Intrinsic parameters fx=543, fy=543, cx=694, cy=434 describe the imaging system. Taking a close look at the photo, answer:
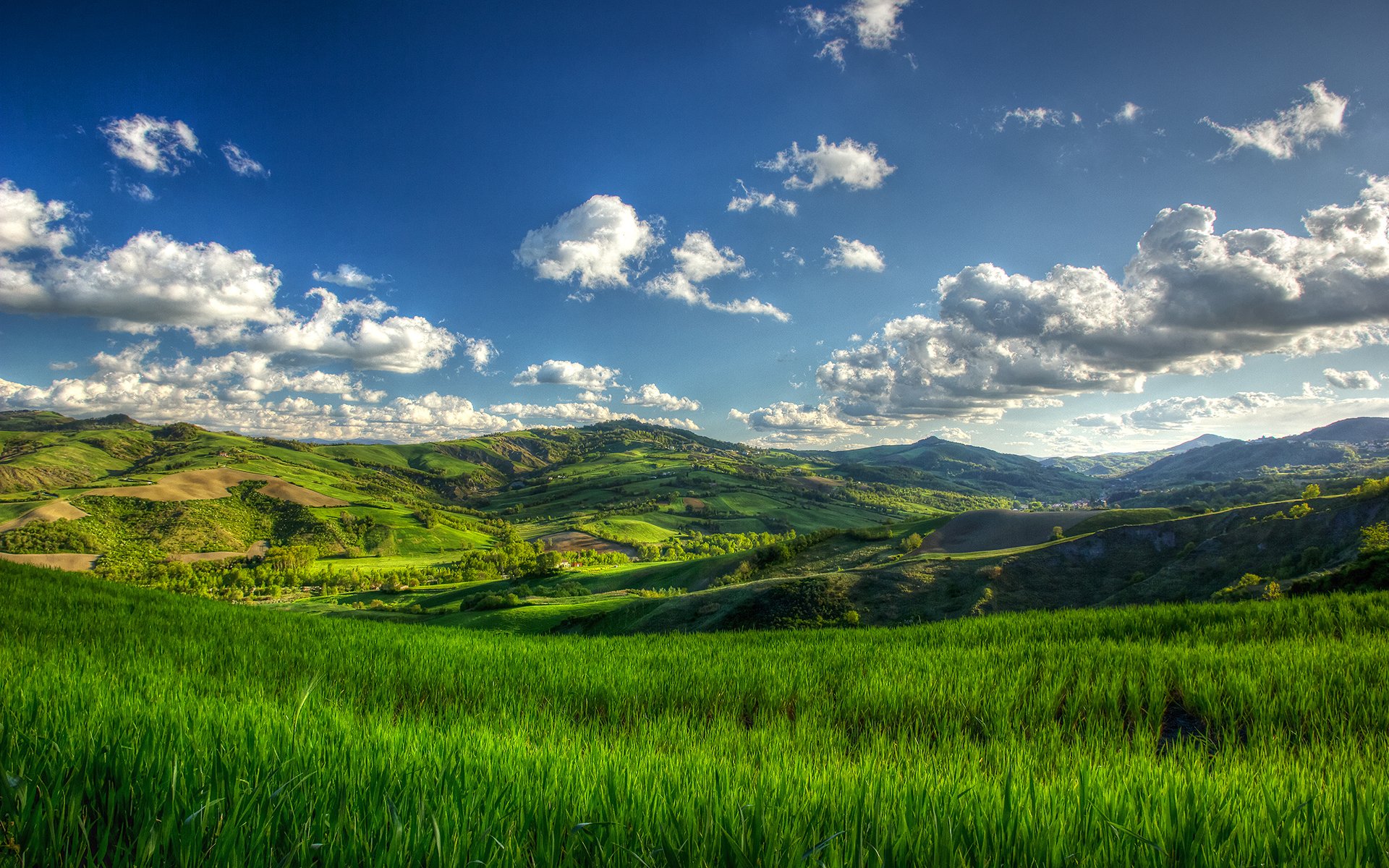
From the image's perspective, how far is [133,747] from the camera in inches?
101

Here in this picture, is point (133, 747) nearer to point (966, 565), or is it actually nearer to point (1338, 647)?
point (1338, 647)

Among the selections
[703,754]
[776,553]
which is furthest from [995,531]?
[703,754]

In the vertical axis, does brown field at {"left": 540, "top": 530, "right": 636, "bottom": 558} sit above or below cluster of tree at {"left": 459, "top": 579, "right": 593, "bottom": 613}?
below

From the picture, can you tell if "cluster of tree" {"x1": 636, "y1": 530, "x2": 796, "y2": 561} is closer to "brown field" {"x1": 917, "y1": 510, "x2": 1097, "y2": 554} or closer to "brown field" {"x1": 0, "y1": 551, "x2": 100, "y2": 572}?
"brown field" {"x1": 917, "y1": 510, "x2": 1097, "y2": 554}

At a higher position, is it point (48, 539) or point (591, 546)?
point (48, 539)

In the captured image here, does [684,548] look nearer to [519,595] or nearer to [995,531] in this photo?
[519,595]

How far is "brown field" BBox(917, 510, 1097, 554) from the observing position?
187ft

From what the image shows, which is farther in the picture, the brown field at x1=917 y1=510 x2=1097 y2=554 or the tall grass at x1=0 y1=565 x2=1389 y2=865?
the brown field at x1=917 y1=510 x2=1097 y2=554

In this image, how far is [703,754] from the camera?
3.51 metres

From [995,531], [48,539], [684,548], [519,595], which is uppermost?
[995,531]

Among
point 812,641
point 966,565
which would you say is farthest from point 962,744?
point 966,565

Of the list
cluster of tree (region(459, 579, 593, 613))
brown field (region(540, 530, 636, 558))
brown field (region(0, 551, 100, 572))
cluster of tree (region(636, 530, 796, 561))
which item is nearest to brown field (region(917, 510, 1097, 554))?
cluster of tree (region(459, 579, 593, 613))

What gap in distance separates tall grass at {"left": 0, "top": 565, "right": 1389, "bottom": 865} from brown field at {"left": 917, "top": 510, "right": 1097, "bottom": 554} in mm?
53226

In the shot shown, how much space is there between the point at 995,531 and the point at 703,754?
66.6 meters
